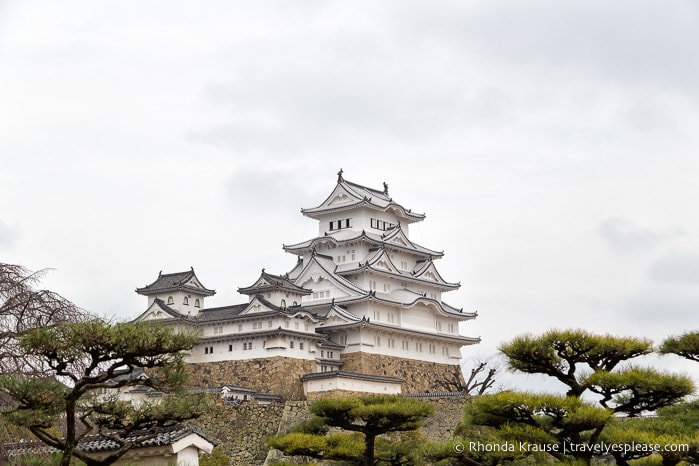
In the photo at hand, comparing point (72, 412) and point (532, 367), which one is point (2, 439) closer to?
point (72, 412)

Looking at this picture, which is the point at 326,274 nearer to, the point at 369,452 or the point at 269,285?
the point at 269,285

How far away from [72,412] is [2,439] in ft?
11.4

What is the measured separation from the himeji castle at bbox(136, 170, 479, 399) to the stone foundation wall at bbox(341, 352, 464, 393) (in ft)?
0.21

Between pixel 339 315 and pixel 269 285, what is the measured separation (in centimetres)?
456

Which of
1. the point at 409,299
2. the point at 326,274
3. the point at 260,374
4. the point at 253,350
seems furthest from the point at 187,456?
the point at 409,299

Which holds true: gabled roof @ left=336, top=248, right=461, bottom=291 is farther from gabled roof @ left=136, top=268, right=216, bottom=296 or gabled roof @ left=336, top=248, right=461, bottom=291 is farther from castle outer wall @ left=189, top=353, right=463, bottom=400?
gabled roof @ left=136, top=268, right=216, bottom=296

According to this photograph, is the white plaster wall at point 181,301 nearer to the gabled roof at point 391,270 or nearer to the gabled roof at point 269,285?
the gabled roof at point 269,285

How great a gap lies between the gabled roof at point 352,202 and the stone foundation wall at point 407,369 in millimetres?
10638

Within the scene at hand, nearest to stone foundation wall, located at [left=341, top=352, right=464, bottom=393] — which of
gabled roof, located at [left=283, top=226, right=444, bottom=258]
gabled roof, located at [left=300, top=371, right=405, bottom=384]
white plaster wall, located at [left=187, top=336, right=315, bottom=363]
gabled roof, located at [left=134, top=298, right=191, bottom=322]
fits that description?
gabled roof, located at [left=300, top=371, right=405, bottom=384]

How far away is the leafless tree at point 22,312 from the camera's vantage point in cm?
1634

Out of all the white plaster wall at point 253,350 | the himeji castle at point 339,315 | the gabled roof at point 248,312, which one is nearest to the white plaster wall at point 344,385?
the himeji castle at point 339,315

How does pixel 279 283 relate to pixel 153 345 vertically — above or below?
above

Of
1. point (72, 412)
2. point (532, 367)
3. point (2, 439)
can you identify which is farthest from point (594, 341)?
point (2, 439)

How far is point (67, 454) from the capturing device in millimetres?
14500
